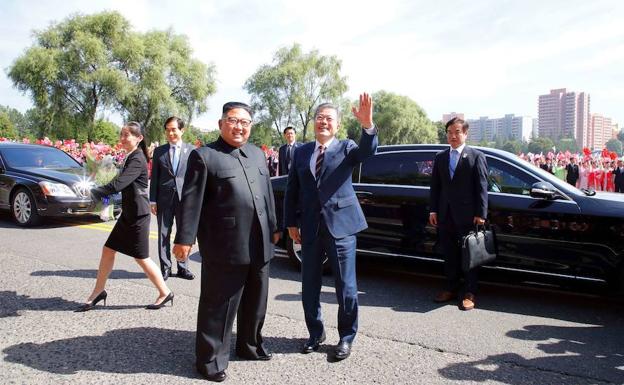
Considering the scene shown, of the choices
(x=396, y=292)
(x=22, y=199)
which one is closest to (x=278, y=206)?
(x=396, y=292)

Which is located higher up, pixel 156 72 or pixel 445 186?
pixel 156 72

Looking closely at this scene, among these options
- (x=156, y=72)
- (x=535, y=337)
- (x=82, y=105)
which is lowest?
(x=535, y=337)

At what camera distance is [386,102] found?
75.5 metres

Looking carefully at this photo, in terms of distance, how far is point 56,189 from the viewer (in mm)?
8742

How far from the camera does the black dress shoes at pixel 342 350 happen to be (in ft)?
11.1

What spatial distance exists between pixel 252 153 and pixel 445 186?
7.44 feet

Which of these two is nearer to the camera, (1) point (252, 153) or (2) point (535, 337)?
(1) point (252, 153)

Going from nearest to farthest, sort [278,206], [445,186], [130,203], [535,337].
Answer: [535,337]
[130,203]
[445,186]
[278,206]

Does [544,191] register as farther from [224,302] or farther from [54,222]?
[54,222]

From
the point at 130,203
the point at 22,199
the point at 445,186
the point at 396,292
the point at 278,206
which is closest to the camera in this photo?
the point at 130,203

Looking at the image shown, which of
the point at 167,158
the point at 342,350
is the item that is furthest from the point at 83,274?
the point at 342,350

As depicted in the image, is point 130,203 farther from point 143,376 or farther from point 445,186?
point 445,186

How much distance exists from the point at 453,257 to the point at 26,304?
163 inches

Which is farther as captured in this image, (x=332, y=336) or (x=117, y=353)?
(x=332, y=336)
